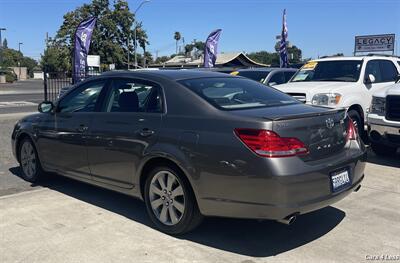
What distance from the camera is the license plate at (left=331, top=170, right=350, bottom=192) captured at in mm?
4203

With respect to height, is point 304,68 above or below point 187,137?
above

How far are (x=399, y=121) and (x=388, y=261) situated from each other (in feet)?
13.9

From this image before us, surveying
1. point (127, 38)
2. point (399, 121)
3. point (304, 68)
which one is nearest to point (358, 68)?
point (304, 68)

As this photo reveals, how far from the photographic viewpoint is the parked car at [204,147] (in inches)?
154

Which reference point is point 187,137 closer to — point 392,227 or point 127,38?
point 392,227

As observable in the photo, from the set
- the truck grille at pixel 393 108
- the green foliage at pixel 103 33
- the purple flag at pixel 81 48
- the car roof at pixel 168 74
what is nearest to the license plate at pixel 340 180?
the car roof at pixel 168 74

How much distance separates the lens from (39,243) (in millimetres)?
4410

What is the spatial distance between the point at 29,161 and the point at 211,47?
56.9 ft

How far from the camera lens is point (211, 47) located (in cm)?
2303

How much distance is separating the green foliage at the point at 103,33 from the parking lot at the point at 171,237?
62105 millimetres

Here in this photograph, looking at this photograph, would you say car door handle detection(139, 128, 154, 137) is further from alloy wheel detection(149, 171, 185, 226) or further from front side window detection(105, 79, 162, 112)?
alloy wheel detection(149, 171, 185, 226)

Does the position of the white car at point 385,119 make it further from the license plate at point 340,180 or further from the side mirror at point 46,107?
the side mirror at point 46,107

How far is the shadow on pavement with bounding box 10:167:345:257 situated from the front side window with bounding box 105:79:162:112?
1.24 m

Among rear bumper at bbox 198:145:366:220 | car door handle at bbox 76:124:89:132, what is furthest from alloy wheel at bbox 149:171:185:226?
car door handle at bbox 76:124:89:132
